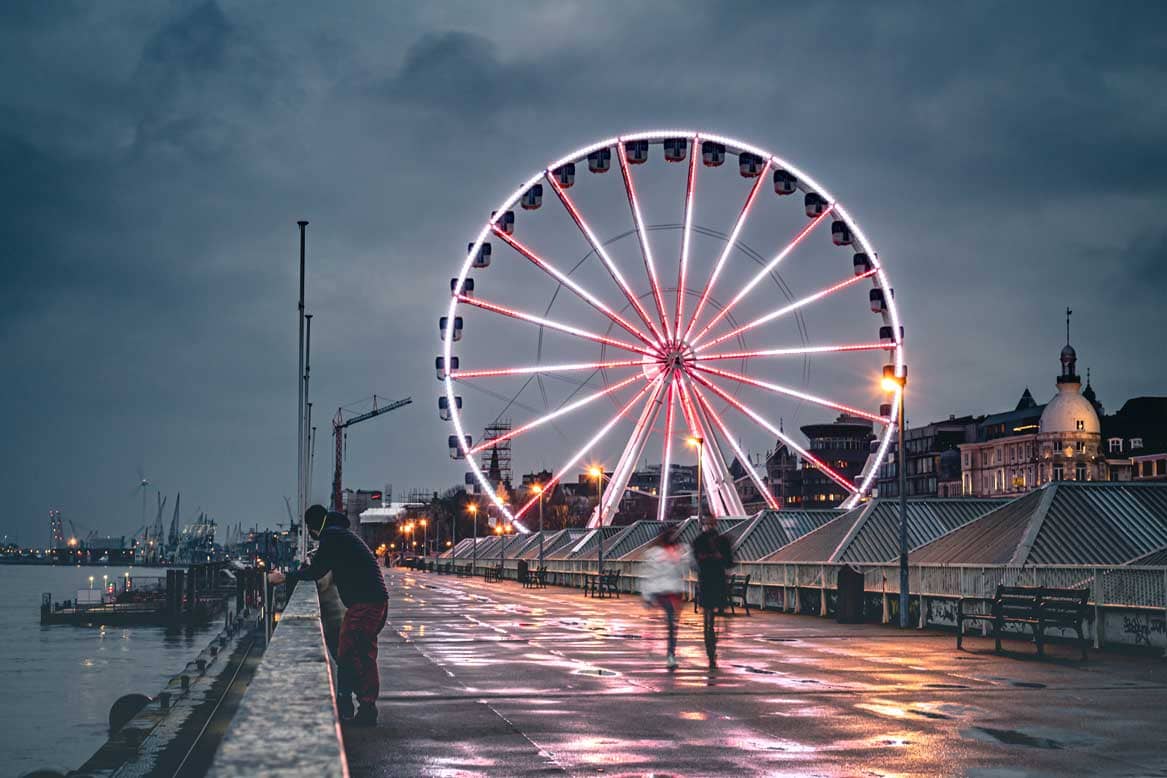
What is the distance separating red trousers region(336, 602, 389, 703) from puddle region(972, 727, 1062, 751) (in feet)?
17.3

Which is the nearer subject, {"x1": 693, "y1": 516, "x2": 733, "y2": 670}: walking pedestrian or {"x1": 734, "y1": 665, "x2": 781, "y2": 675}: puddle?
{"x1": 734, "y1": 665, "x2": 781, "y2": 675}: puddle

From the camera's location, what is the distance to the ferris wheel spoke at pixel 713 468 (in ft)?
168

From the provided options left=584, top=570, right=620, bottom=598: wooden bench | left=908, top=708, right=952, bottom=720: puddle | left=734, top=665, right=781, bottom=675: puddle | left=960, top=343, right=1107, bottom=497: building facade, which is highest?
left=960, top=343, right=1107, bottom=497: building facade

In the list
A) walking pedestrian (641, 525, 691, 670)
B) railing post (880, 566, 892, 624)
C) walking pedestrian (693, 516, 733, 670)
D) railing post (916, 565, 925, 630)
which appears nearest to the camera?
walking pedestrian (693, 516, 733, 670)

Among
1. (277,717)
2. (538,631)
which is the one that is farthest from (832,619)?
(277,717)

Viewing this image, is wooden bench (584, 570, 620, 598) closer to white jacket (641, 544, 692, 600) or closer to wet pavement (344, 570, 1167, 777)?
wet pavement (344, 570, 1167, 777)

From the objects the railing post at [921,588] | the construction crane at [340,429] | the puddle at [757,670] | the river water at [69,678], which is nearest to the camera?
the puddle at [757,670]

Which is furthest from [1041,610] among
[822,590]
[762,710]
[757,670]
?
[822,590]

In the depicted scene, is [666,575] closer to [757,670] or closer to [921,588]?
[757,670]

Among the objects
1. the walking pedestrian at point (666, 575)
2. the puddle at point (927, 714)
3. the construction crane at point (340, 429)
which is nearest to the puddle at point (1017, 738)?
the puddle at point (927, 714)

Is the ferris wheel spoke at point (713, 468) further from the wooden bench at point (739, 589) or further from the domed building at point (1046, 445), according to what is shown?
the domed building at point (1046, 445)

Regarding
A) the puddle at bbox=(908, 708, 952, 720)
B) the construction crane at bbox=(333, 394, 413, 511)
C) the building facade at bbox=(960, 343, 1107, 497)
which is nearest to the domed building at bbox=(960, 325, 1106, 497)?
the building facade at bbox=(960, 343, 1107, 497)

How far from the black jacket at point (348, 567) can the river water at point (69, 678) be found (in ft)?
62.6

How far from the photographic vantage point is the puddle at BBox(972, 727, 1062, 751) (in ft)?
37.6
